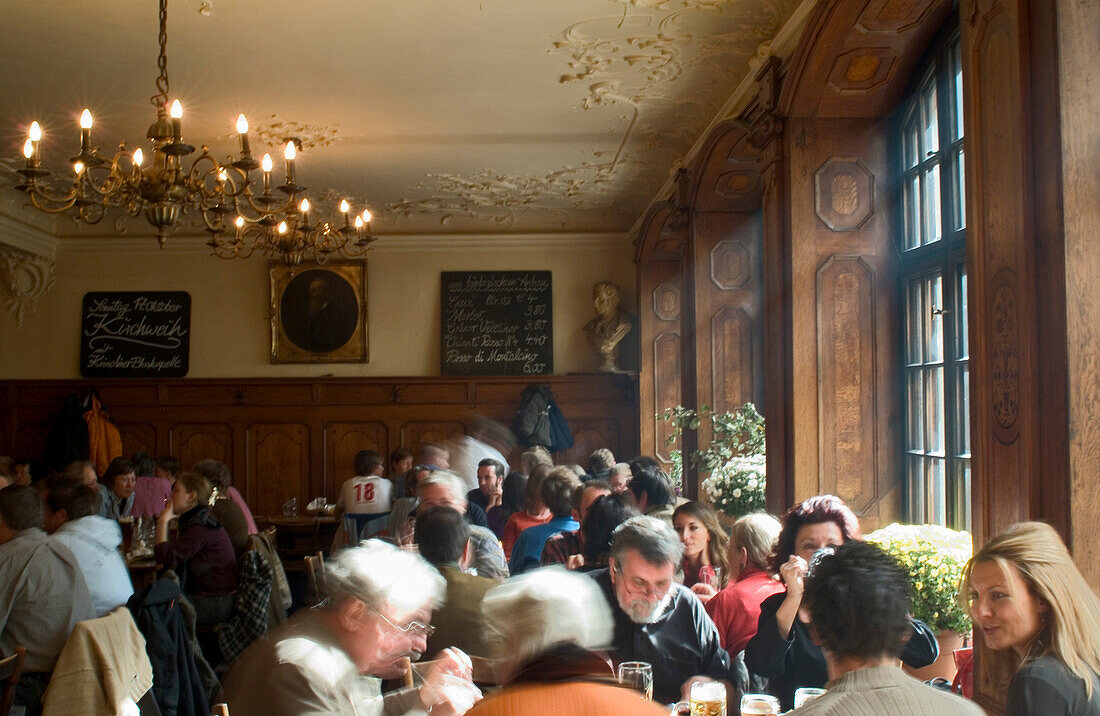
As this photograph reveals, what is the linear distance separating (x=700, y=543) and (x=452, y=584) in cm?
131

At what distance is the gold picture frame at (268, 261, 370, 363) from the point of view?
37.6ft

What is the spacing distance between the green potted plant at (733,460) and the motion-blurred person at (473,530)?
1.70 m

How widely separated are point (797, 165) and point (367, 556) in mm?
3644

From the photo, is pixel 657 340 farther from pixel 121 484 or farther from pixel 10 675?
pixel 10 675

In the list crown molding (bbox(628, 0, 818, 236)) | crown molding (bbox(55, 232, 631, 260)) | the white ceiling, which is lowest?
crown molding (bbox(55, 232, 631, 260))

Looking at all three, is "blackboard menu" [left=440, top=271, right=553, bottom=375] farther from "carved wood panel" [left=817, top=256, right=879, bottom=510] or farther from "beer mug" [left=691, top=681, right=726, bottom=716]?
"beer mug" [left=691, top=681, right=726, bottom=716]

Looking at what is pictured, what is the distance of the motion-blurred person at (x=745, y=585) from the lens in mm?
3473

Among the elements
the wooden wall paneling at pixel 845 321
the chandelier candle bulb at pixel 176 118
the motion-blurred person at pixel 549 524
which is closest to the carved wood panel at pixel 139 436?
the motion-blurred person at pixel 549 524

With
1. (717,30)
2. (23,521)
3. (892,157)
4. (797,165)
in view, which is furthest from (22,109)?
(892,157)

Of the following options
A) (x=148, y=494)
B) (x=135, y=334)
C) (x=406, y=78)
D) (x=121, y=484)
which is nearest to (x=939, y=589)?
(x=406, y=78)

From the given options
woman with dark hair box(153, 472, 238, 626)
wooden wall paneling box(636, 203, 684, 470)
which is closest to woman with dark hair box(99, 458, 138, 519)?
woman with dark hair box(153, 472, 238, 626)

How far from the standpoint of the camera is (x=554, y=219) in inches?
449

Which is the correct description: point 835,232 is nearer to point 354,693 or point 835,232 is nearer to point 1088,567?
point 1088,567

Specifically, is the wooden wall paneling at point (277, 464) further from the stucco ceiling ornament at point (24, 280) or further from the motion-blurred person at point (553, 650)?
the motion-blurred person at point (553, 650)
